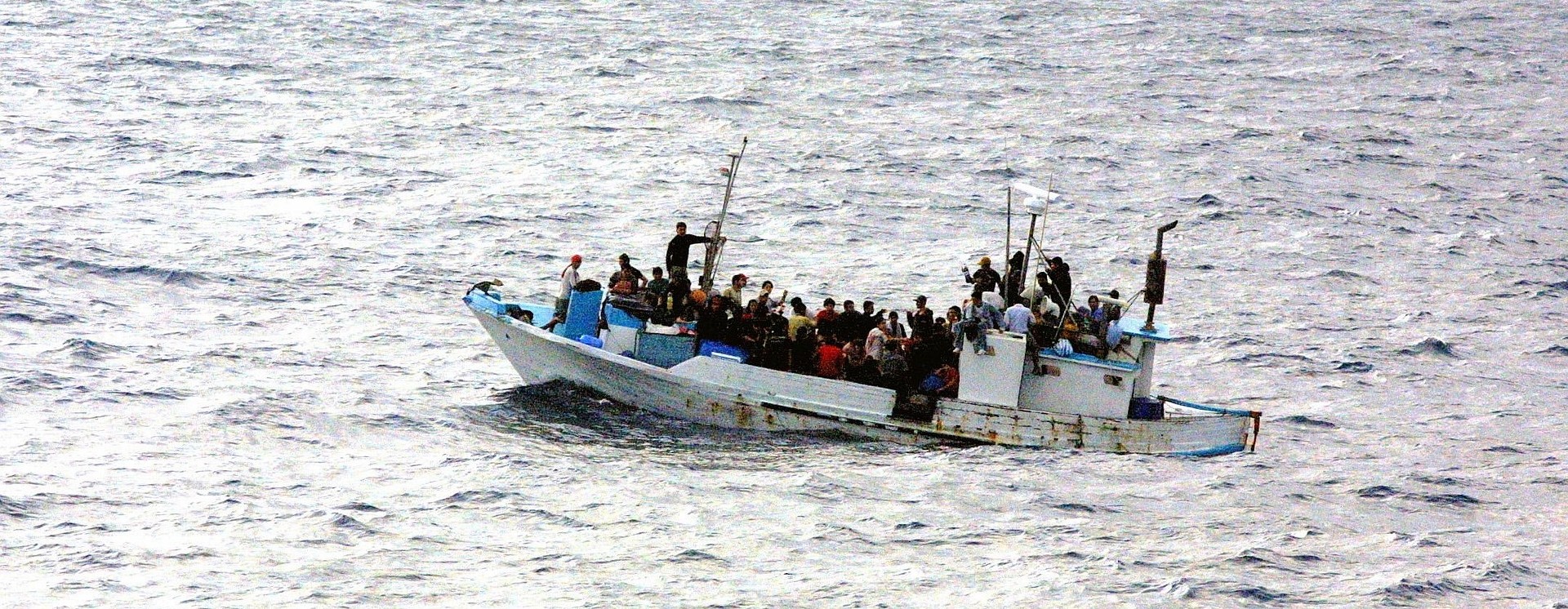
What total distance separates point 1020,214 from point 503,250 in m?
12.9

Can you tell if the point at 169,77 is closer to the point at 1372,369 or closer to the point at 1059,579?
the point at 1372,369

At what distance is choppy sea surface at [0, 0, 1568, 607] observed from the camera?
904 inches

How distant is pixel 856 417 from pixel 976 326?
221 centimetres

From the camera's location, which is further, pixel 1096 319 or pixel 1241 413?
pixel 1241 413

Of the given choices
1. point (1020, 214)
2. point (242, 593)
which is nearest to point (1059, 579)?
point (242, 593)

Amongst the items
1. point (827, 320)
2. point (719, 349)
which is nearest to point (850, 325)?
point (827, 320)

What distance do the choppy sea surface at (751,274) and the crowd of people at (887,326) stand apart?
3.93ft

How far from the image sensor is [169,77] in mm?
57875

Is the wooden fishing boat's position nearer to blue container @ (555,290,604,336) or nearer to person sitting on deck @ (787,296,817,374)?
person sitting on deck @ (787,296,817,374)

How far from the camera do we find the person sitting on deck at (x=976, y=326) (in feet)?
87.8

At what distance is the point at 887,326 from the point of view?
2816 centimetres

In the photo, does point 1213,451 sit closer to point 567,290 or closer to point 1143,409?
point 1143,409

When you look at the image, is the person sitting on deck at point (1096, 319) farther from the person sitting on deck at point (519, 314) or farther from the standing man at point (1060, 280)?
the person sitting on deck at point (519, 314)

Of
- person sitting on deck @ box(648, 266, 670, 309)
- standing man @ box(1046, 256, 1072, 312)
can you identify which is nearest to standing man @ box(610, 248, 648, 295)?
person sitting on deck @ box(648, 266, 670, 309)
